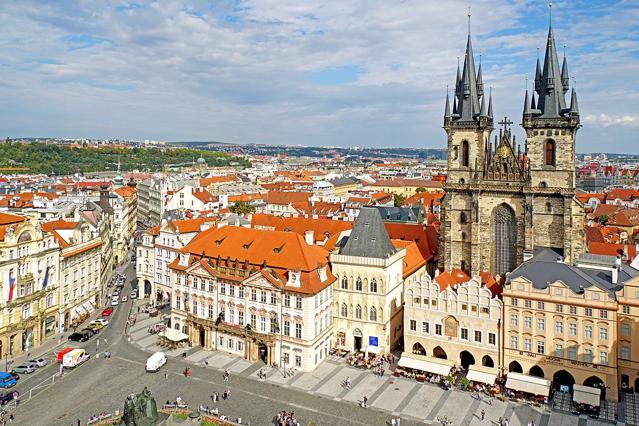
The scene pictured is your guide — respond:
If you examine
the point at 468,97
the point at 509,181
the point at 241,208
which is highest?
the point at 468,97

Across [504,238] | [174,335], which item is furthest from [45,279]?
[504,238]

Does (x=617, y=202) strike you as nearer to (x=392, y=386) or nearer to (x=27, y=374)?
(x=392, y=386)

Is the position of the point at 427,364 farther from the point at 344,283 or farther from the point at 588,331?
the point at 588,331

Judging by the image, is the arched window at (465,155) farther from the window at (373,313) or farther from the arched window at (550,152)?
the window at (373,313)

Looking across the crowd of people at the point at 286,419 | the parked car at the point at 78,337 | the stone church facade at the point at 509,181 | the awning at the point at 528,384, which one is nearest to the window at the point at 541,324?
the awning at the point at 528,384

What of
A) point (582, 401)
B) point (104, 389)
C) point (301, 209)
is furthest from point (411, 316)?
point (301, 209)

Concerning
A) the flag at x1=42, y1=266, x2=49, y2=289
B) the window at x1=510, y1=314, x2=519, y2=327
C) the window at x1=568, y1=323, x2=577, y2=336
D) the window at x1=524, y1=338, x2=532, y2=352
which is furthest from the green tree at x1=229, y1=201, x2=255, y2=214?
the window at x1=568, y1=323, x2=577, y2=336
